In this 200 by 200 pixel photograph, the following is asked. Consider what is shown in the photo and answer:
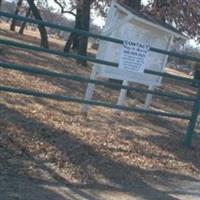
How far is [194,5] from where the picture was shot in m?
23.2

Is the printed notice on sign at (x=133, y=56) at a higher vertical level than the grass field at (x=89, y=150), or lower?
higher

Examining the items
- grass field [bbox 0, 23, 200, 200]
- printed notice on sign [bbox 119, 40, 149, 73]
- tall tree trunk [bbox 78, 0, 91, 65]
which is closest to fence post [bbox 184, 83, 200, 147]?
grass field [bbox 0, 23, 200, 200]

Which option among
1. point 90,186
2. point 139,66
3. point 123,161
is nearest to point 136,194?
point 90,186

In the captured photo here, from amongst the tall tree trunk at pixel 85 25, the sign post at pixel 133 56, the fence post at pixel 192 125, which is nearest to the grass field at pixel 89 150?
the fence post at pixel 192 125

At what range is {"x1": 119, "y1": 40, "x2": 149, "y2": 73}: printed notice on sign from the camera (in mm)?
9367

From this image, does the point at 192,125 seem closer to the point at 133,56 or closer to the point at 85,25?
the point at 133,56

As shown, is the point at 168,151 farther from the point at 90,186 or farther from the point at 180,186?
the point at 90,186

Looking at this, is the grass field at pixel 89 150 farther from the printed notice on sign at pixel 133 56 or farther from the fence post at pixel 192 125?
the printed notice on sign at pixel 133 56

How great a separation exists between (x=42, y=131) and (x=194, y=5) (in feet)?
51.0

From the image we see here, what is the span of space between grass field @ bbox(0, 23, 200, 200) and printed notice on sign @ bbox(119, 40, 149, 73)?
107cm

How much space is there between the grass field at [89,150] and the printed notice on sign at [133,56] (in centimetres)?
107

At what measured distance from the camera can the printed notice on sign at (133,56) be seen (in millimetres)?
9367

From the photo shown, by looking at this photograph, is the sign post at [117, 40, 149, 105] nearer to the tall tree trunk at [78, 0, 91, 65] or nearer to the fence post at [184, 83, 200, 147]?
the fence post at [184, 83, 200, 147]

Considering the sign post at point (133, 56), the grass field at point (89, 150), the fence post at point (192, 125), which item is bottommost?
the grass field at point (89, 150)
